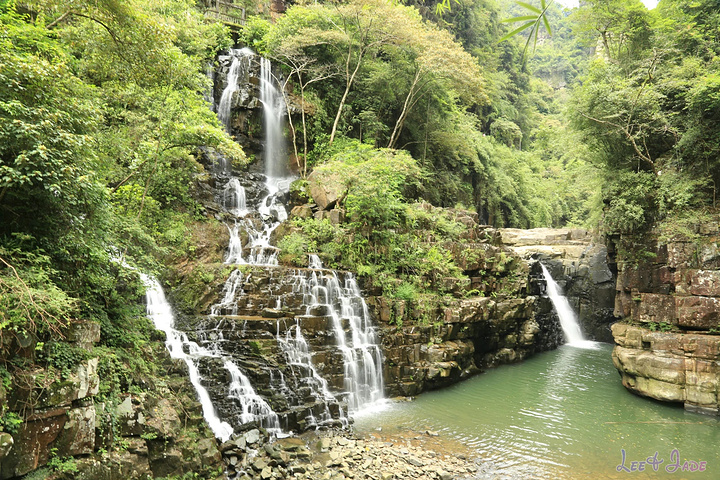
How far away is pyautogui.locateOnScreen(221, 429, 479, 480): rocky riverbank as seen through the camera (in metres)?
7.78

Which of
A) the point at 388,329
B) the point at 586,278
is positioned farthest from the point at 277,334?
the point at 586,278

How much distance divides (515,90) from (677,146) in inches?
1158

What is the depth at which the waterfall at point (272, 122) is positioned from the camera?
20625 mm

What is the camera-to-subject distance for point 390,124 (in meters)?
24.0

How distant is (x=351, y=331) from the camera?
12.5 metres

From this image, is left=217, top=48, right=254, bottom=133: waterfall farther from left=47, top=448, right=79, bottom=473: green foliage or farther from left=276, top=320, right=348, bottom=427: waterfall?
left=47, top=448, right=79, bottom=473: green foliage

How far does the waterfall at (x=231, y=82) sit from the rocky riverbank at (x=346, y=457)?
50.3 ft

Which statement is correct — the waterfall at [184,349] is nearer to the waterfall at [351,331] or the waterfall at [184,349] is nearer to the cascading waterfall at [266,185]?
the cascading waterfall at [266,185]

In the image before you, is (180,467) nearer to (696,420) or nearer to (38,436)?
(38,436)

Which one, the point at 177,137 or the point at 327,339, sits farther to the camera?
the point at 327,339

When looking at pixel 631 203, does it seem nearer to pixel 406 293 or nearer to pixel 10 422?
pixel 406 293

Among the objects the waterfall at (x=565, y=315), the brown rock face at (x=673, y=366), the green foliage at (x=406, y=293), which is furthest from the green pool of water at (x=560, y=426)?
the waterfall at (x=565, y=315)

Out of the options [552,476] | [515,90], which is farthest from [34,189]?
[515,90]

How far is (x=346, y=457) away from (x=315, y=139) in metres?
16.1
